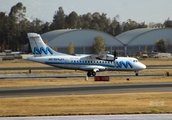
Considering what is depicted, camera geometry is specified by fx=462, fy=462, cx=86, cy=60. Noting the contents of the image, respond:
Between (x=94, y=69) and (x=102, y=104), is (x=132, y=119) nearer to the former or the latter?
(x=102, y=104)

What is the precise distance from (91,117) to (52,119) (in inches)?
100.0

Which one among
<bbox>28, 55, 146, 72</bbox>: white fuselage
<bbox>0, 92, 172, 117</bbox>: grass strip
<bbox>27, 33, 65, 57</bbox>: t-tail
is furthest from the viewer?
<bbox>27, 33, 65, 57</bbox>: t-tail

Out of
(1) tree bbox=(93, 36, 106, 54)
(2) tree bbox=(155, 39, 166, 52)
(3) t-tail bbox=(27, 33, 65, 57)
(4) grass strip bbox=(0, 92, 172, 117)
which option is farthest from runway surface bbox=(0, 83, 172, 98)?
(2) tree bbox=(155, 39, 166, 52)

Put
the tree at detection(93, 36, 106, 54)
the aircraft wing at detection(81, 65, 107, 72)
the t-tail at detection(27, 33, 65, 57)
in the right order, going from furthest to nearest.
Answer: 1. the tree at detection(93, 36, 106, 54)
2. the t-tail at detection(27, 33, 65, 57)
3. the aircraft wing at detection(81, 65, 107, 72)

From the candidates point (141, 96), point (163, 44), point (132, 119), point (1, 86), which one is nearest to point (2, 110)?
point (132, 119)

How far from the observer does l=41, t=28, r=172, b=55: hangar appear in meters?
159

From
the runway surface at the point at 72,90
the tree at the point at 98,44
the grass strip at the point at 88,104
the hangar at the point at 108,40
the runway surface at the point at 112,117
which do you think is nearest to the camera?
the runway surface at the point at 112,117

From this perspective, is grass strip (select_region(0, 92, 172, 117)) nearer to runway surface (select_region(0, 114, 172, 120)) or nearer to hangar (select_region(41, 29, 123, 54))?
runway surface (select_region(0, 114, 172, 120))

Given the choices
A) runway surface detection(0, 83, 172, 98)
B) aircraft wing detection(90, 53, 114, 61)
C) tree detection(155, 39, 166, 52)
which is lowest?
runway surface detection(0, 83, 172, 98)

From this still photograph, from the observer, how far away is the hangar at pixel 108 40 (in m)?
159

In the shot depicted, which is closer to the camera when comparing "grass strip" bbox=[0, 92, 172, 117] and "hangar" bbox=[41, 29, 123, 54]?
"grass strip" bbox=[0, 92, 172, 117]

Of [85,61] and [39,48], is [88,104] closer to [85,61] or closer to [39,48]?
[85,61]

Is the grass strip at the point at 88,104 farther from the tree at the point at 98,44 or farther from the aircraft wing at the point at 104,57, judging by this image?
the tree at the point at 98,44

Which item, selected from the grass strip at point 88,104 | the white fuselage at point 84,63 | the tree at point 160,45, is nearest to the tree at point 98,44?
the tree at point 160,45
